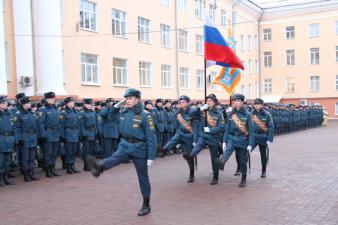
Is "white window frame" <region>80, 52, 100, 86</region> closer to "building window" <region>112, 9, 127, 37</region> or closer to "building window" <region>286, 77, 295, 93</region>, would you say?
"building window" <region>112, 9, 127, 37</region>

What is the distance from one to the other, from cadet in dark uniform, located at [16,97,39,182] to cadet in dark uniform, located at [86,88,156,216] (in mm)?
3592

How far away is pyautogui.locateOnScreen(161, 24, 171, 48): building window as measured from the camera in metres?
27.1

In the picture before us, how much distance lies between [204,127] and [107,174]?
298 cm

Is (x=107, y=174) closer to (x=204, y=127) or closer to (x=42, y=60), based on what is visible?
(x=204, y=127)

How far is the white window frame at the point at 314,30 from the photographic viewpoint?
43.4m

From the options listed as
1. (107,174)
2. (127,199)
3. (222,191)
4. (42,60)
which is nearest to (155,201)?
(127,199)

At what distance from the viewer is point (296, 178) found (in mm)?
9188

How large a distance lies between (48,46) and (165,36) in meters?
11.5

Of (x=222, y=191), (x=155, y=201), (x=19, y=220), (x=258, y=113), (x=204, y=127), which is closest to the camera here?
(x=19, y=220)

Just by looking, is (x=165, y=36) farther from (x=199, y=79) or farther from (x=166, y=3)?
(x=199, y=79)

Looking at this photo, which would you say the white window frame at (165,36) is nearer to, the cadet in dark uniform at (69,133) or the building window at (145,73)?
the building window at (145,73)

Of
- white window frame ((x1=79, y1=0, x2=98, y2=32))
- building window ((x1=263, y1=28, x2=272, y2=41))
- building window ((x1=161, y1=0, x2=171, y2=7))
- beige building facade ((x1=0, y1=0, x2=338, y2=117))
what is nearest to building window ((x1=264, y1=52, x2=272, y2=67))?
beige building facade ((x1=0, y1=0, x2=338, y2=117))

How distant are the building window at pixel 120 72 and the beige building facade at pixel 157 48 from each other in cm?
6

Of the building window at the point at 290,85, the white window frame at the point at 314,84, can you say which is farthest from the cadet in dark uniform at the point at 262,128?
the building window at the point at 290,85
